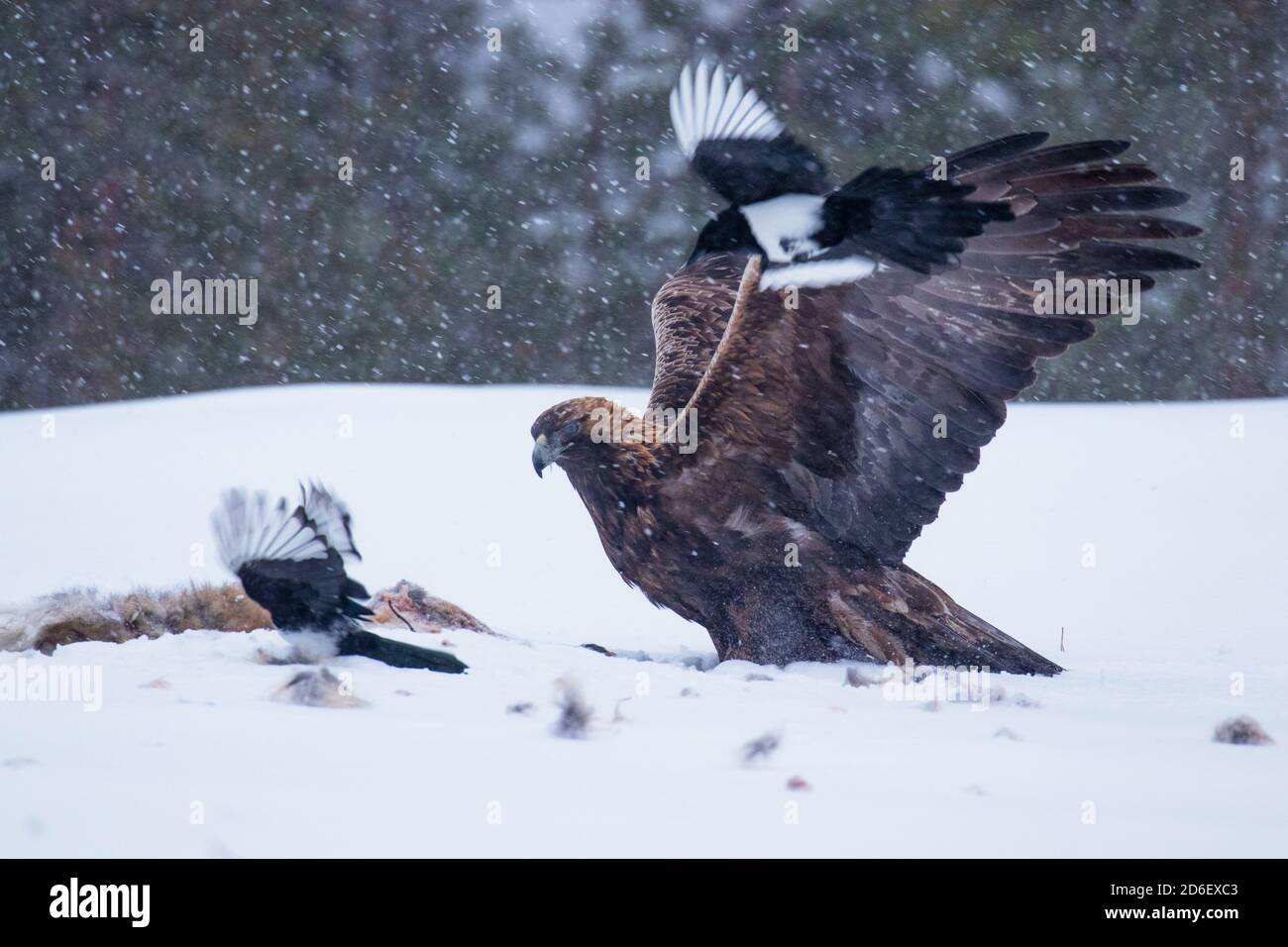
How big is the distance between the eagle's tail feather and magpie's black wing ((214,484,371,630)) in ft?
4.23

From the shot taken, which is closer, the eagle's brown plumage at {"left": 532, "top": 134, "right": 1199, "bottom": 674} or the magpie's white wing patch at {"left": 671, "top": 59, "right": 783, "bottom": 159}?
the eagle's brown plumage at {"left": 532, "top": 134, "right": 1199, "bottom": 674}

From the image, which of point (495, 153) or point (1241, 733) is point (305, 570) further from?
point (495, 153)

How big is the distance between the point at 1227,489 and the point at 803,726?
4.49 meters

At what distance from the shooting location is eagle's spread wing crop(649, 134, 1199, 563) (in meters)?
3.25

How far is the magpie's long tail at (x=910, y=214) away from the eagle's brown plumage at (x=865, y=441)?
37 centimetres

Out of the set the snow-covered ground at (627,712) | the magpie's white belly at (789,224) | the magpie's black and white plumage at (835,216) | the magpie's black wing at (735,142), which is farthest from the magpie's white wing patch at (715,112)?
the snow-covered ground at (627,712)

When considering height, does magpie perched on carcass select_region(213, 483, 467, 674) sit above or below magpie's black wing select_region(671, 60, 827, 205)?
below

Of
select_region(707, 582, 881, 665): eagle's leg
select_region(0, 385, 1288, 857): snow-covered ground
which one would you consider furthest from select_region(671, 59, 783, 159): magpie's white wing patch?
select_region(0, 385, 1288, 857): snow-covered ground

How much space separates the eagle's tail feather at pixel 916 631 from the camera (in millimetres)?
3441

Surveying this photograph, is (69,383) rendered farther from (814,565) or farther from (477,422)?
(814,565)

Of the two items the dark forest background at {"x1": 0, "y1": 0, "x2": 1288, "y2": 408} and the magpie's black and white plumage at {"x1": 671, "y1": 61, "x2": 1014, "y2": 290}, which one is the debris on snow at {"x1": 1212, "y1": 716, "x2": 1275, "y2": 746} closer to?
the magpie's black and white plumage at {"x1": 671, "y1": 61, "x2": 1014, "y2": 290}

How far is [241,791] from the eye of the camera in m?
1.92

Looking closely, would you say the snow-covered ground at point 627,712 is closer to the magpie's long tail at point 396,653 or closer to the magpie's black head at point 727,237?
the magpie's long tail at point 396,653

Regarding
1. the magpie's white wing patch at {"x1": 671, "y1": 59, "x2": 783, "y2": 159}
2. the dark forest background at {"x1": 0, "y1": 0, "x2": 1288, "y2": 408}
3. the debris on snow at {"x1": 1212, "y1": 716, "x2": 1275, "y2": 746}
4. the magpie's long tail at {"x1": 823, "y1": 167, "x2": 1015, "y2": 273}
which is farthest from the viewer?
the dark forest background at {"x1": 0, "y1": 0, "x2": 1288, "y2": 408}
